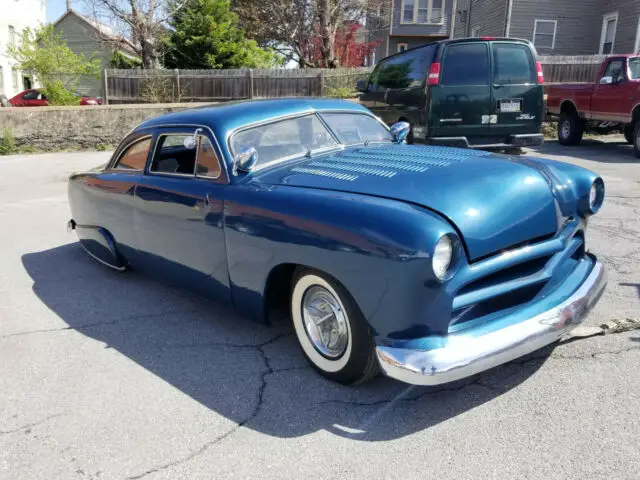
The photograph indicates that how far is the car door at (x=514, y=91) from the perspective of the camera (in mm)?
8273

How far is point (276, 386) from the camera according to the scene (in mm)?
3160

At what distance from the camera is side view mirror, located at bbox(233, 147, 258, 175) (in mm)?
3572

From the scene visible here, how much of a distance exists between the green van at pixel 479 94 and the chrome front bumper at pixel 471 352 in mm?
5597

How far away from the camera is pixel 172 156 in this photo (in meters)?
4.58

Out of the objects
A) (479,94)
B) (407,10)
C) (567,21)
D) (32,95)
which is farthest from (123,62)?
(479,94)

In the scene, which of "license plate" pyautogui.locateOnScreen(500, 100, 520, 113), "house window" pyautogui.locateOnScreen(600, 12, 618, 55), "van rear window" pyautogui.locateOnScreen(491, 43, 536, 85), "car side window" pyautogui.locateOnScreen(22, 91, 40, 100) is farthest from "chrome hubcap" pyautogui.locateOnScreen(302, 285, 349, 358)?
"car side window" pyautogui.locateOnScreen(22, 91, 40, 100)

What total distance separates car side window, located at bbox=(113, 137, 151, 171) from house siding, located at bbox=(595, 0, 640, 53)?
22.1 meters

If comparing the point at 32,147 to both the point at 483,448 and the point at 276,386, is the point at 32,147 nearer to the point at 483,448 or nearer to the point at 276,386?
the point at 276,386

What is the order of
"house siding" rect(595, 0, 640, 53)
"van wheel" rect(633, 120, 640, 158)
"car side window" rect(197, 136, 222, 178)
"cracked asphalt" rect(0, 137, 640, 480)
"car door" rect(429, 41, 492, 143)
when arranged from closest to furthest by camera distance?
1. "cracked asphalt" rect(0, 137, 640, 480)
2. "car side window" rect(197, 136, 222, 178)
3. "car door" rect(429, 41, 492, 143)
4. "van wheel" rect(633, 120, 640, 158)
5. "house siding" rect(595, 0, 640, 53)

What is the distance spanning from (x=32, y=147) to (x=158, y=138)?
37.2 ft

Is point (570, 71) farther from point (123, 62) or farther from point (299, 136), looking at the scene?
point (123, 62)

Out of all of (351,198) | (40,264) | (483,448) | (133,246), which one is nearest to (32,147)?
(40,264)

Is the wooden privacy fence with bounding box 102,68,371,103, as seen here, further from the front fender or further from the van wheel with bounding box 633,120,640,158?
the front fender

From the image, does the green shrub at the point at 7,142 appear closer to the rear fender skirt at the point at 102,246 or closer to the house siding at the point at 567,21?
the rear fender skirt at the point at 102,246
